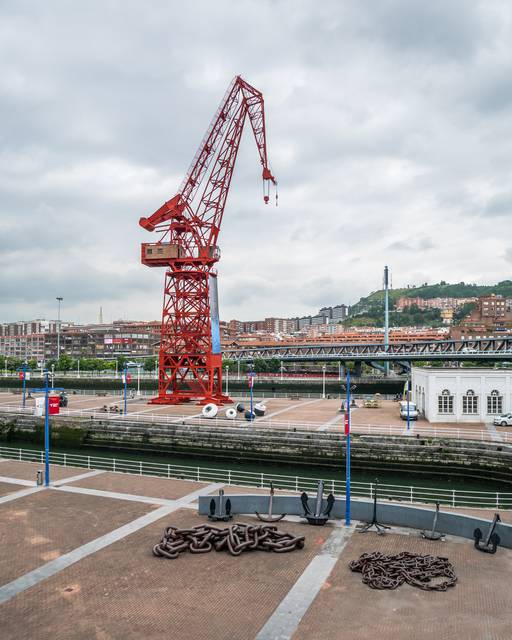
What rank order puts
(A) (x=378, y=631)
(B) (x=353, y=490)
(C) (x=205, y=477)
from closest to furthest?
(A) (x=378, y=631) → (B) (x=353, y=490) → (C) (x=205, y=477)

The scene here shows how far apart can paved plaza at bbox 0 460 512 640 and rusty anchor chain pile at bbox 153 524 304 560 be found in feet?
0.81

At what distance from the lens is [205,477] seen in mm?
32125

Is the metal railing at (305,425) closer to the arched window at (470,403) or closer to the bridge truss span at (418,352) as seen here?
the arched window at (470,403)

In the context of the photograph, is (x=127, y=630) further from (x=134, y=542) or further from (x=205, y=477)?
(x=205, y=477)

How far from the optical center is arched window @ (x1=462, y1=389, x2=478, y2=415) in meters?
40.7

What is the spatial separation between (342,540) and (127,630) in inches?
291

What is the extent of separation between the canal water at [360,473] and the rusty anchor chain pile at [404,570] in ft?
54.1

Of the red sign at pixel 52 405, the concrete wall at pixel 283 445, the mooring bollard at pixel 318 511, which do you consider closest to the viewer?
the mooring bollard at pixel 318 511

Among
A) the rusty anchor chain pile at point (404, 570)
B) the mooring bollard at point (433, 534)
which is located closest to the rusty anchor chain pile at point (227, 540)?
the rusty anchor chain pile at point (404, 570)

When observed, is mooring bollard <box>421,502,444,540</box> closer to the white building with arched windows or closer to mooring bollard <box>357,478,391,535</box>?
mooring bollard <box>357,478,391,535</box>

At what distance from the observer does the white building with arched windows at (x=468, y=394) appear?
40.2 metres

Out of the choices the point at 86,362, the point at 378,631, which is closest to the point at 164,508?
the point at 378,631

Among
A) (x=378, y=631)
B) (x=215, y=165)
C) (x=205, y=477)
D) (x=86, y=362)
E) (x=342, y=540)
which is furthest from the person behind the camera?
(x=86, y=362)

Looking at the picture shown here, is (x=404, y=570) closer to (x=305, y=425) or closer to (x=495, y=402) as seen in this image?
(x=305, y=425)
